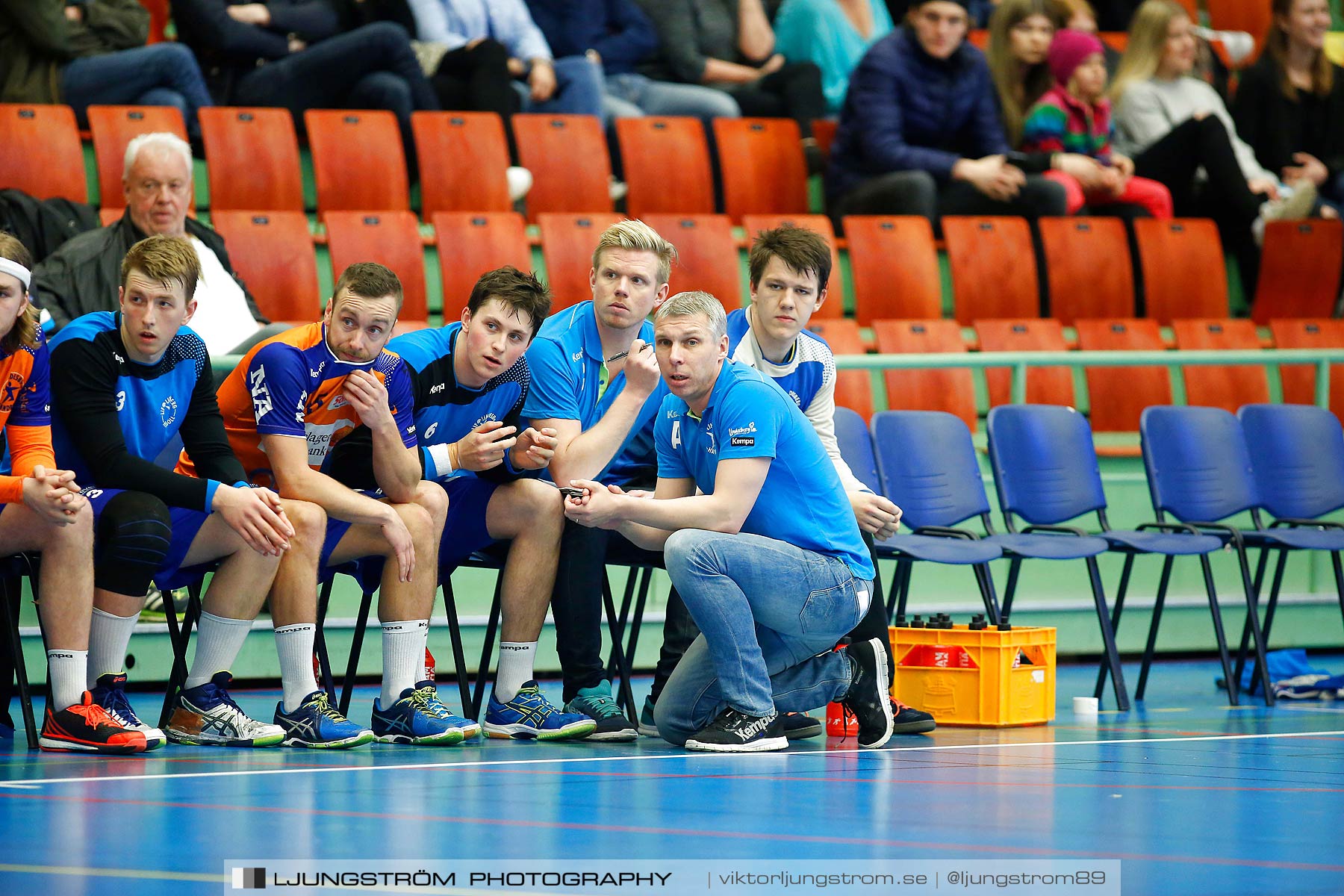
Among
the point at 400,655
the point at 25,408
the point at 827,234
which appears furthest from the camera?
the point at 827,234

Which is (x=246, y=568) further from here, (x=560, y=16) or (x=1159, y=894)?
(x=560, y=16)

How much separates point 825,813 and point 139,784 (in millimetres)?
1510

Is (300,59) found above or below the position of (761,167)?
above

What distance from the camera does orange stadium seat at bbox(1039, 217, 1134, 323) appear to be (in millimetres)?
8914

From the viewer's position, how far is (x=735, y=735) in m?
4.46

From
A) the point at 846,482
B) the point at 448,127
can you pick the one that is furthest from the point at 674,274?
the point at 846,482

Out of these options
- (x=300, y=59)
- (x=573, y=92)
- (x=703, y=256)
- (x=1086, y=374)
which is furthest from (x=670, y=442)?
(x=573, y=92)

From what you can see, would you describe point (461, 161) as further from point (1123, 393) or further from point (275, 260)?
point (1123, 393)

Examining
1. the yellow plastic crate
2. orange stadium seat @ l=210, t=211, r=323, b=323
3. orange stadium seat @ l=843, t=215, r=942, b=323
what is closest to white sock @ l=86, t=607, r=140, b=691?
the yellow plastic crate

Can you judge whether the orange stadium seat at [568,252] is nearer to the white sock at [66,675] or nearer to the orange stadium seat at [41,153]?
the orange stadium seat at [41,153]

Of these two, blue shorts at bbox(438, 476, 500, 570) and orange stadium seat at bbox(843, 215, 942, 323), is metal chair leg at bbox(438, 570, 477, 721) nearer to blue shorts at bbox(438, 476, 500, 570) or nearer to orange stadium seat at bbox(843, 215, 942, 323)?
blue shorts at bbox(438, 476, 500, 570)

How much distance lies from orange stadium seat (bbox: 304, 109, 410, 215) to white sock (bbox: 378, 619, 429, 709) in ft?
12.5

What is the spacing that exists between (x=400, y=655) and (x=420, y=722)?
7.8 inches

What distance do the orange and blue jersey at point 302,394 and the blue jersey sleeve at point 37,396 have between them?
1.51 ft
